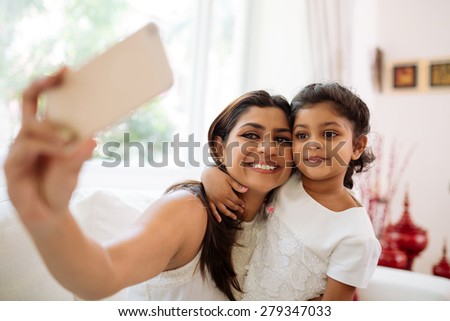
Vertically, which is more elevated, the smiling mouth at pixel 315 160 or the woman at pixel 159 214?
the smiling mouth at pixel 315 160

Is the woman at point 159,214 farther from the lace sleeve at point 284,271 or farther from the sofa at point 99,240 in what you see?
the sofa at point 99,240

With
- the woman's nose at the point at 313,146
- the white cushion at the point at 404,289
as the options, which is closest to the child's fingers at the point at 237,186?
the woman's nose at the point at 313,146

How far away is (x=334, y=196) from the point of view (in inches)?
48.2

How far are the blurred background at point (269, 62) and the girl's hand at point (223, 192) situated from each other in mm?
1050

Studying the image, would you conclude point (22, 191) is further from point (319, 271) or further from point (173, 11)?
point (173, 11)

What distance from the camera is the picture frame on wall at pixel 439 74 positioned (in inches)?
126

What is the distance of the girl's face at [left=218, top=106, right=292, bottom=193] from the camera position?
1.18m

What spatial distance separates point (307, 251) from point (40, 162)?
31.8 inches

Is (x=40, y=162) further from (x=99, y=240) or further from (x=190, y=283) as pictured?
(x=99, y=240)

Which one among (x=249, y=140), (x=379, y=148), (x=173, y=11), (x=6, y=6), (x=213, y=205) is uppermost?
(x=173, y=11)

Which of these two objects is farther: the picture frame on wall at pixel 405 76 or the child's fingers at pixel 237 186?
the picture frame on wall at pixel 405 76

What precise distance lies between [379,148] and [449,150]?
51cm

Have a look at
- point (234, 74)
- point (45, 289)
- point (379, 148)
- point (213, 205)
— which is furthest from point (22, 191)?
point (379, 148)

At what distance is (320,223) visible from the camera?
1169mm
